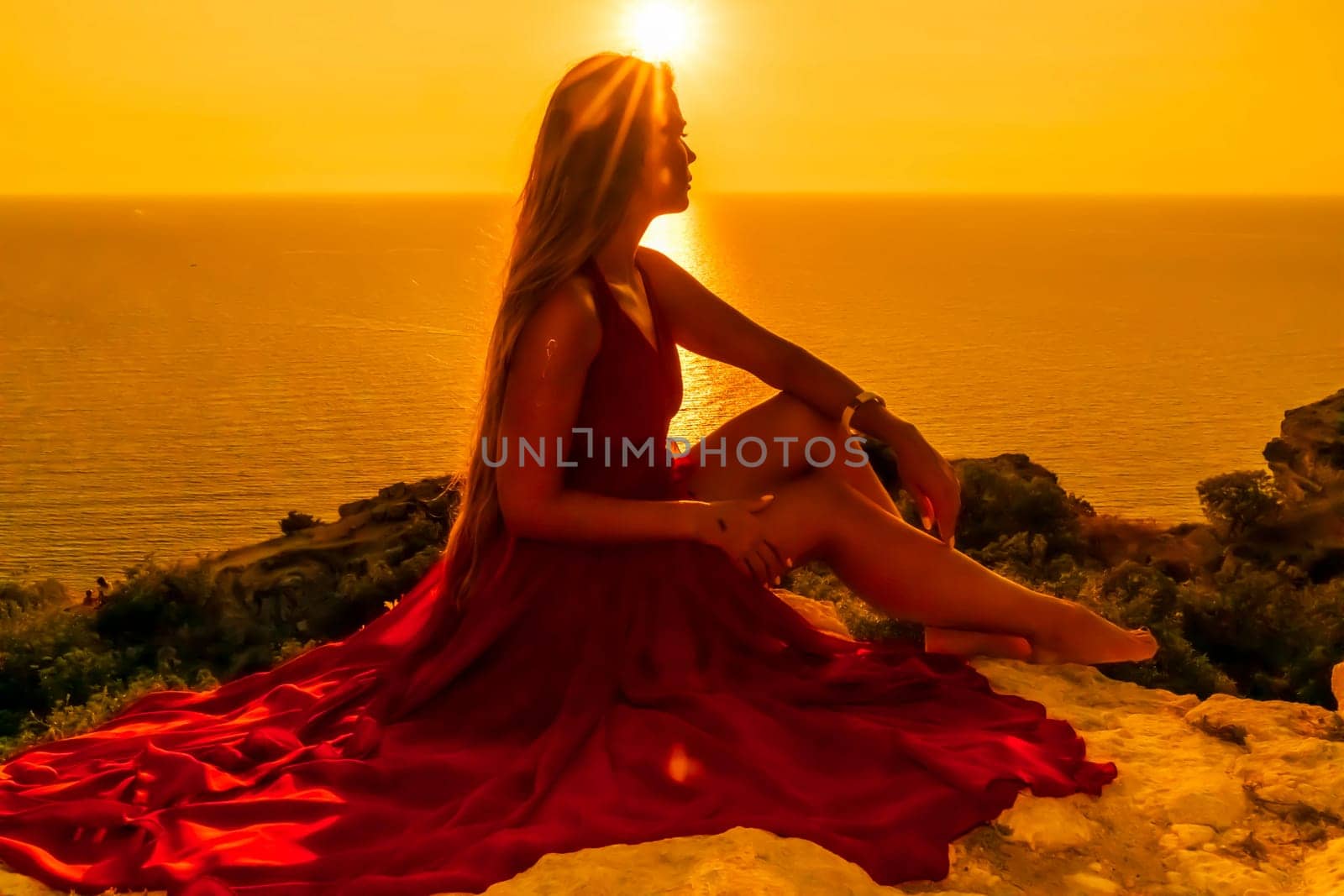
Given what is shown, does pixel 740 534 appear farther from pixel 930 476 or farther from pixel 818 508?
pixel 930 476

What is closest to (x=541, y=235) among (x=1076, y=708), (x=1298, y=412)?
(x=1076, y=708)

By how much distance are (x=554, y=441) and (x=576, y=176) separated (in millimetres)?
787

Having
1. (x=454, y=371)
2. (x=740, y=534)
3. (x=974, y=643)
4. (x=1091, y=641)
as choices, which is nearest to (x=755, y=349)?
(x=740, y=534)

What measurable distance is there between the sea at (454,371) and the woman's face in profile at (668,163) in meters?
0.53

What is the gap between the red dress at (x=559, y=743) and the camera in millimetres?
2867

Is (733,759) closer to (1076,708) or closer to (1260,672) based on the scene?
(1076,708)

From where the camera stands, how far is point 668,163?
3.62 m

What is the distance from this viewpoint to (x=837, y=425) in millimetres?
4039

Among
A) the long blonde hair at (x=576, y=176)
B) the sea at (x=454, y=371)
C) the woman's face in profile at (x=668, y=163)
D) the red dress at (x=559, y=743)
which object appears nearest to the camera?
the red dress at (x=559, y=743)

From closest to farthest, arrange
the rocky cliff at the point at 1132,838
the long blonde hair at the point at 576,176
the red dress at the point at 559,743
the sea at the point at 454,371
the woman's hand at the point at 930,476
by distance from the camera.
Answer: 1. the rocky cliff at the point at 1132,838
2. the red dress at the point at 559,743
3. the long blonde hair at the point at 576,176
4. the woman's hand at the point at 930,476
5. the sea at the point at 454,371

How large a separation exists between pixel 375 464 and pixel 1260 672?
116ft

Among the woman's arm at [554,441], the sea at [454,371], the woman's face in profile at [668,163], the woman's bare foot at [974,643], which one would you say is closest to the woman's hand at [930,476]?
the woman's bare foot at [974,643]

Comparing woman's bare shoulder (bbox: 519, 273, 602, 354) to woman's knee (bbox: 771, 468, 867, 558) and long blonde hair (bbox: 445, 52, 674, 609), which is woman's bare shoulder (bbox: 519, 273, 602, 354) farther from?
woman's knee (bbox: 771, 468, 867, 558)

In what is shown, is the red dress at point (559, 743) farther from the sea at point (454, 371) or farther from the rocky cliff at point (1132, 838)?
the sea at point (454, 371)
